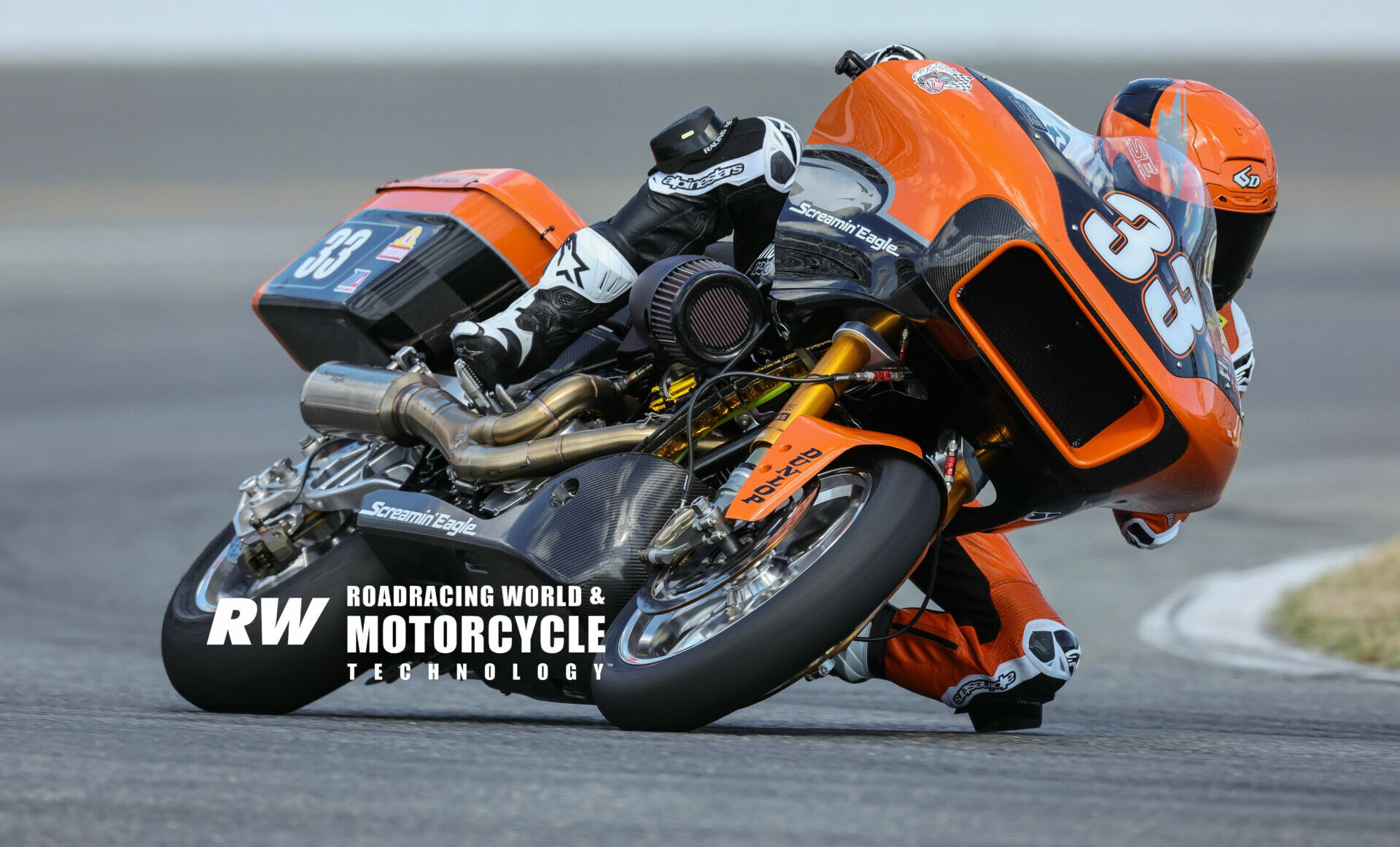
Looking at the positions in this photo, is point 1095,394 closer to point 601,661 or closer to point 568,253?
point 601,661

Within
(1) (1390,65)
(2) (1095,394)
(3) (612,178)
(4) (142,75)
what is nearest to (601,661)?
(2) (1095,394)

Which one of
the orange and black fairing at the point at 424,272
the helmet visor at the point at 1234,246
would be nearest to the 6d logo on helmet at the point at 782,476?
the helmet visor at the point at 1234,246

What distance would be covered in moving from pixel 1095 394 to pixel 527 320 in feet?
4.09

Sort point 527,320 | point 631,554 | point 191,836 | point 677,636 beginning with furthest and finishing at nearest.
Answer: point 527,320 → point 631,554 → point 677,636 → point 191,836

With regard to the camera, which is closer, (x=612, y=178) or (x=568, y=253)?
(x=568, y=253)

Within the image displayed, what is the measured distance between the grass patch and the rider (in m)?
2.71

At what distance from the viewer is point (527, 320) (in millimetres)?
3410

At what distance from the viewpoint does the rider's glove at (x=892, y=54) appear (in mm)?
3238

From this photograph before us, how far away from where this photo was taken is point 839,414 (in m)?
3.05

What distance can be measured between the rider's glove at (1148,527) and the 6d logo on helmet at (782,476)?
3.67ft

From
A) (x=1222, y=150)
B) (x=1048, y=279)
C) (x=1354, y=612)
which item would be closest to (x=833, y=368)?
(x=1048, y=279)

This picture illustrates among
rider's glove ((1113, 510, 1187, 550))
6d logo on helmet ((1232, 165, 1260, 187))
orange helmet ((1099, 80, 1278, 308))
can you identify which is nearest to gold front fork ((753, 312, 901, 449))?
orange helmet ((1099, 80, 1278, 308))

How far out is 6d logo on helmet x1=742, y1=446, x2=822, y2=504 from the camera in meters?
2.72

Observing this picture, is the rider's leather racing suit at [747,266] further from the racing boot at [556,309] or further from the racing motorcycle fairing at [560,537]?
the racing motorcycle fairing at [560,537]
